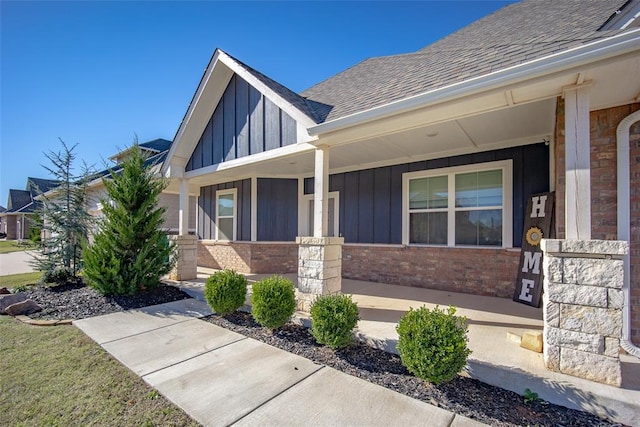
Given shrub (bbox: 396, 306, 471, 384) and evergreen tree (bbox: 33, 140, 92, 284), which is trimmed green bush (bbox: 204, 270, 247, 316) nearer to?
shrub (bbox: 396, 306, 471, 384)

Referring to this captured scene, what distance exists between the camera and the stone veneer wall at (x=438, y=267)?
5605 millimetres

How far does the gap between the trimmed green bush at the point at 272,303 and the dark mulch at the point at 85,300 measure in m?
2.98

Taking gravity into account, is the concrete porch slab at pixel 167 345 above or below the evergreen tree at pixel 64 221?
below

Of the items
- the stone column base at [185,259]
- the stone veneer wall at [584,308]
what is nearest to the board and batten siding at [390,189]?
the stone veneer wall at [584,308]

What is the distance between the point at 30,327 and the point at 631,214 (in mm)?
8478

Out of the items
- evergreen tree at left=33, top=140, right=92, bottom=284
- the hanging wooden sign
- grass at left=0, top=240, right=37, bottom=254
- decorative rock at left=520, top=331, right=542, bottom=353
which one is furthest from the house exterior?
grass at left=0, top=240, right=37, bottom=254

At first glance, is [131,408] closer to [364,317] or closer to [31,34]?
[364,317]

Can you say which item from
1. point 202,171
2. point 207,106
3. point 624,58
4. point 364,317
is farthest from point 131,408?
point 207,106

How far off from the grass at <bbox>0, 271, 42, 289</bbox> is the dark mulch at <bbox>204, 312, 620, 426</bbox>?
291 inches

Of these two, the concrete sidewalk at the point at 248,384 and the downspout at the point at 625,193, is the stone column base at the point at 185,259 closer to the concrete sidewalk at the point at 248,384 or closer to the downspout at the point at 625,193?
the concrete sidewalk at the point at 248,384

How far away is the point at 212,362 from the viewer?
3.25m

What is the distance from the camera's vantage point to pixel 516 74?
2.93 metres

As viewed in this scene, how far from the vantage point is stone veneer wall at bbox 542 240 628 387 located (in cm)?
246

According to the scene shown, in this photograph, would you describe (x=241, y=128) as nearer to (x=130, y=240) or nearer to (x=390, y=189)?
(x=130, y=240)
